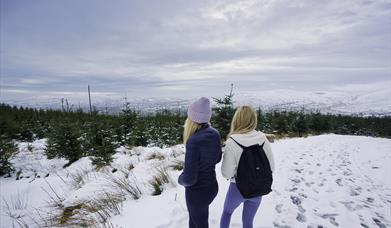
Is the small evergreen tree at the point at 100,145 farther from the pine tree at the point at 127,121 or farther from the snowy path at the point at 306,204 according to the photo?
the snowy path at the point at 306,204

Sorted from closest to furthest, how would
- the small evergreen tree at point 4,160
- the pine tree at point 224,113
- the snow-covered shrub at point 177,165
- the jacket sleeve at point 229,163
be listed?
the jacket sleeve at point 229,163 → the snow-covered shrub at point 177,165 → the small evergreen tree at point 4,160 → the pine tree at point 224,113

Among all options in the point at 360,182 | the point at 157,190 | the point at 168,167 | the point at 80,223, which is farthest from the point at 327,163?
the point at 80,223

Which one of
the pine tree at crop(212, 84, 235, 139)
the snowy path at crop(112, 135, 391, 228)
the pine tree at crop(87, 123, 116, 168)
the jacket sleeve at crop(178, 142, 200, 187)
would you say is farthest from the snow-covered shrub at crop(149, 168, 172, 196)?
the pine tree at crop(212, 84, 235, 139)

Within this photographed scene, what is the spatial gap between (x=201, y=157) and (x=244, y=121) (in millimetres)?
659

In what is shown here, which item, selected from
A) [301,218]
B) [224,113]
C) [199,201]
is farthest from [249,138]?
[224,113]

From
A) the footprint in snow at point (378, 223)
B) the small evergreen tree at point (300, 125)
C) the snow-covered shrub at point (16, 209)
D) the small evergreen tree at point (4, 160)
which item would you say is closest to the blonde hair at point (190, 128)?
the footprint in snow at point (378, 223)

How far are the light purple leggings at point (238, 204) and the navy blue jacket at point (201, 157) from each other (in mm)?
436

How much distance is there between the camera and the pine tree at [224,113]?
11059 millimetres

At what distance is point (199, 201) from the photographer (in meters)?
2.38

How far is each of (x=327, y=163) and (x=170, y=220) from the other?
598 centimetres

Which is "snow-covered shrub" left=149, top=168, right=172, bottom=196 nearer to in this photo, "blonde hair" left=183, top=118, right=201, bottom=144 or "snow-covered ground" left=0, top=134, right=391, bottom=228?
"snow-covered ground" left=0, top=134, right=391, bottom=228

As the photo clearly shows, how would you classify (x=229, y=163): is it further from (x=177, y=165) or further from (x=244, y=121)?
(x=177, y=165)

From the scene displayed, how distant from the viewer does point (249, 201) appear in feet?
8.84

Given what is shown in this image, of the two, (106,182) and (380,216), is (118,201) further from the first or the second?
(380,216)
